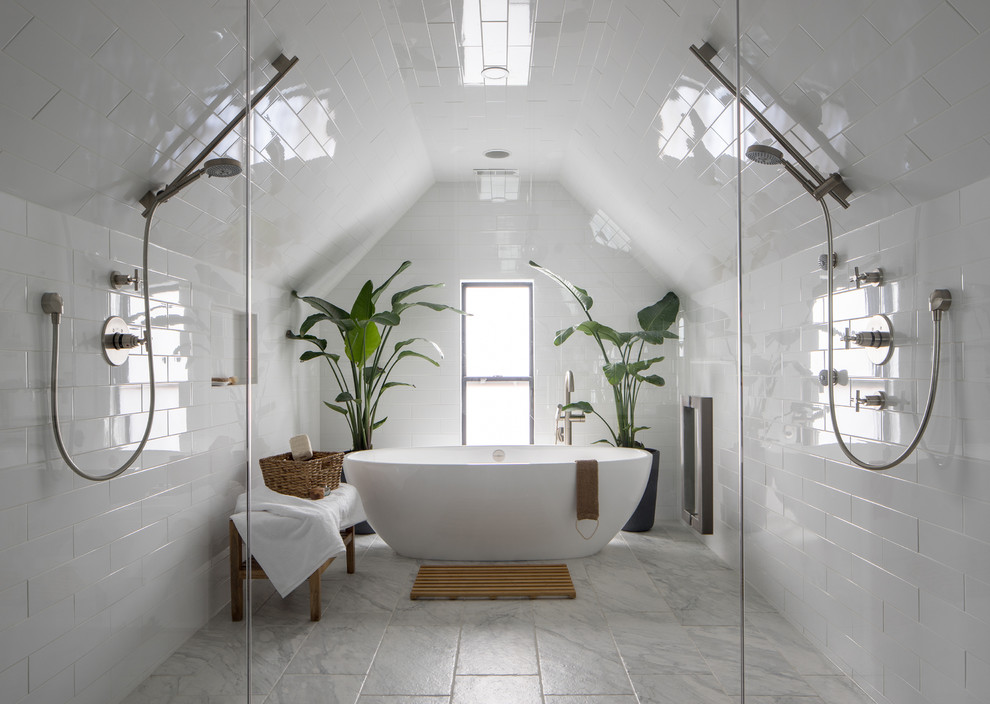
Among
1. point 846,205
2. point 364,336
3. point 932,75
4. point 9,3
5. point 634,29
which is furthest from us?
point 364,336

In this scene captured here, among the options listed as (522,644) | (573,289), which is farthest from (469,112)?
(522,644)

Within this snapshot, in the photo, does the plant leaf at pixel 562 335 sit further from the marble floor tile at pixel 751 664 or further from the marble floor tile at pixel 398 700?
the marble floor tile at pixel 398 700

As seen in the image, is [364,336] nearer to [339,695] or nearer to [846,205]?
[339,695]

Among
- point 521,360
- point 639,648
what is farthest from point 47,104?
point 639,648

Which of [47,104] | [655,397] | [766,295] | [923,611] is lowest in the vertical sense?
[923,611]

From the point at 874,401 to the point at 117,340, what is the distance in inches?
71.6

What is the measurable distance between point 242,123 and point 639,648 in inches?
76.4

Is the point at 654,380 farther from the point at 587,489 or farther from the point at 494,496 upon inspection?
the point at 494,496

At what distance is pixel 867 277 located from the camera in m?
1.51

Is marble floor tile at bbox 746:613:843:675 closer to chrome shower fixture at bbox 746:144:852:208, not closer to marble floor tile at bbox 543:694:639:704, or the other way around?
marble floor tile at bbox 543:694:639:704

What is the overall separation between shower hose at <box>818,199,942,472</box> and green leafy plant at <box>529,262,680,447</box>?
47cm

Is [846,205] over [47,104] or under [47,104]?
under

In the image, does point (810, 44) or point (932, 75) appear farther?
point (810, 44)

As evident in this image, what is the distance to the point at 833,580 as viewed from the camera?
5.18ft
